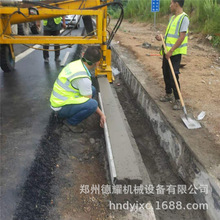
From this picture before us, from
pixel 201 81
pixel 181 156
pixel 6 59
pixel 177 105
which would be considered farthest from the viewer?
pixel 6 59

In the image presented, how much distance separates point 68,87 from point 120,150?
117 cm

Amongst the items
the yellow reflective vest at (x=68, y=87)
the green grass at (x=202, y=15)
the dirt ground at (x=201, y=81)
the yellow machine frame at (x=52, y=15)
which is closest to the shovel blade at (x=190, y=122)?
the dirt ground at (x=201, y=81)

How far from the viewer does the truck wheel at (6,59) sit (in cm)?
530

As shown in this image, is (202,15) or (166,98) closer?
(166,98)

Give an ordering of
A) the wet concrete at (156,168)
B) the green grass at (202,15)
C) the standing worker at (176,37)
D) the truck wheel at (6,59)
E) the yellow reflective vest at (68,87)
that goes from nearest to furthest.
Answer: the wet concrete at (156,168) → the yellow reflective vest at (68,87) → the standing worker at (176,37) → the truck wheel at (6,59) → the green grass at (202,15)

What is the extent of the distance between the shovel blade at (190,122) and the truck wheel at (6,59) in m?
4.13

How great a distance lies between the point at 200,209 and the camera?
2.68 metres

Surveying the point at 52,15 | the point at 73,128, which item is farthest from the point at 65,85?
the point at 52,15

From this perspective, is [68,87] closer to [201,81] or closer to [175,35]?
[175,35]

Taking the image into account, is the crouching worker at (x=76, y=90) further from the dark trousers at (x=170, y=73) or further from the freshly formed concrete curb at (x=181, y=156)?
the dark trousers at (x=170, y=73)

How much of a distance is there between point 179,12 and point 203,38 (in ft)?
22.8

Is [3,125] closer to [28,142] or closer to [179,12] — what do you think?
[28,142]

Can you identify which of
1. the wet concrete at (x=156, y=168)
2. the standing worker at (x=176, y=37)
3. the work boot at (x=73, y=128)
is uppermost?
the standing worker at (x=176, y=37)

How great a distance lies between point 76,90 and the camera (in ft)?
11.0
